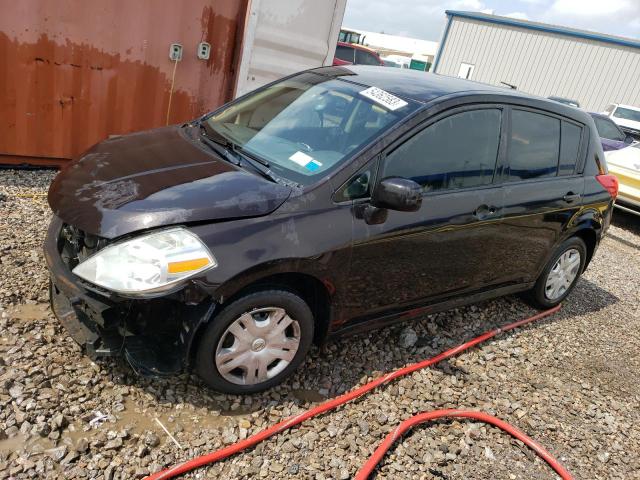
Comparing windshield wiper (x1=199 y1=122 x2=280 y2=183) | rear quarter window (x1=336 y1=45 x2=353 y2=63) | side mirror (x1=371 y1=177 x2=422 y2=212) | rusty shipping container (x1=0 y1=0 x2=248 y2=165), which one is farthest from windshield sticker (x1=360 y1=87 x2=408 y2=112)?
rear quarter window (x1=336 y1=45 x2=353 y2=63)

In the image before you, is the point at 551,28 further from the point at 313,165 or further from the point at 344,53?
the point at 313,165

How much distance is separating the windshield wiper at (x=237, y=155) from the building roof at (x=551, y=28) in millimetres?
23891

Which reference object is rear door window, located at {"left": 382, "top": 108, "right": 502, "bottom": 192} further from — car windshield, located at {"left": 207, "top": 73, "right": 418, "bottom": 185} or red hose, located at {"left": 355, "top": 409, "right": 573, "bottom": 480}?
red hose, located at {"left": 355, "top": 409, "right": 573, "bottom": 480}

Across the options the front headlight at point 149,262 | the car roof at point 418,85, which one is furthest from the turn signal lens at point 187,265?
the car roof at point 418,85

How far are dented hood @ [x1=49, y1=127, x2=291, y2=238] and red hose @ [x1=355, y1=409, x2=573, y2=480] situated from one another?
133 cm

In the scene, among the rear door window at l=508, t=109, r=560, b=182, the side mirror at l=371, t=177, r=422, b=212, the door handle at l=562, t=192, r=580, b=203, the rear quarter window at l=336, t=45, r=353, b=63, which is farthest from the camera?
the rear quarter window at l=336, t=45, r=353, b=63

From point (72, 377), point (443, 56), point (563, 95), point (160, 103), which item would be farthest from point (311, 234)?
point (443, 56)

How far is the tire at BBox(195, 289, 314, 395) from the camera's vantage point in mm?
2465

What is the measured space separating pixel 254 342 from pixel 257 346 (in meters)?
0.04

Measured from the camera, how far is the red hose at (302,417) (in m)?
2.26

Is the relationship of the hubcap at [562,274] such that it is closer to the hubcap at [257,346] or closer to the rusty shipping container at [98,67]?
the hubcap at [257,346]

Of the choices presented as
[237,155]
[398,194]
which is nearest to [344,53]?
[237,155]

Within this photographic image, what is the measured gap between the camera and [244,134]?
10.6 ft

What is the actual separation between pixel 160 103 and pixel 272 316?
13.0 ft
